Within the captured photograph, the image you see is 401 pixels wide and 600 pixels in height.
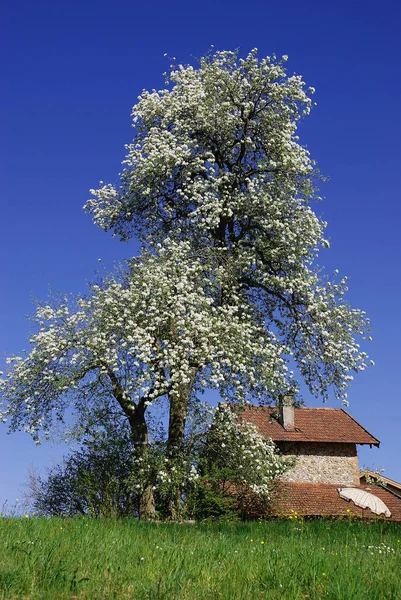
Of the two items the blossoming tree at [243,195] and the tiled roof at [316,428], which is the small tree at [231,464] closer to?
the blossoming tree at [243,195]

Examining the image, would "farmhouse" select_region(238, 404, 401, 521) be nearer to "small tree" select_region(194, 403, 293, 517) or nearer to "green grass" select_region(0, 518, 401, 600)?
"small tree" select_region(194, 403, 293, 517)

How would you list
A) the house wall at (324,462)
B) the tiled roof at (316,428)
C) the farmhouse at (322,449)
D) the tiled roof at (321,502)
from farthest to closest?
the tiled roof at (316,428), the house wall at (324,462), the farmhouse at (322,449), the tiled roof at (321,502)

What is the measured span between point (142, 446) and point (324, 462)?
1939cm

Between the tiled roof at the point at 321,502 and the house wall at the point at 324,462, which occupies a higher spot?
the house wall at the point at 324,462

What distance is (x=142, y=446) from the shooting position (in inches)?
800

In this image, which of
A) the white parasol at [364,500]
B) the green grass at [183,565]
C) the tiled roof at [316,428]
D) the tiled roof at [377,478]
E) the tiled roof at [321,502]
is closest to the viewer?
the green grass at [183,565]

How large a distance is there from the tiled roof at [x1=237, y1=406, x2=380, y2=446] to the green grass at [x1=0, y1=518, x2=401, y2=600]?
25716 mm

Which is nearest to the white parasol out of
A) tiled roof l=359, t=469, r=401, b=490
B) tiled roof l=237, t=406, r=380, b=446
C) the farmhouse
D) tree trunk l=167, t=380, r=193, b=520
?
the farmhouse

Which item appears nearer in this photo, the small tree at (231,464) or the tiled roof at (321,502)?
the small tree at (231,464)

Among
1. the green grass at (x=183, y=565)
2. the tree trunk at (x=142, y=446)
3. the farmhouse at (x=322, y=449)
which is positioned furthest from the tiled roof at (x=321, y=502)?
the green grass at (x=183, y=565)

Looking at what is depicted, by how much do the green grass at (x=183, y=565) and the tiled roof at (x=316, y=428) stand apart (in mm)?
25716

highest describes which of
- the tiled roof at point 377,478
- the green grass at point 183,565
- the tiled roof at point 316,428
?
the tiled roof at point 316,428

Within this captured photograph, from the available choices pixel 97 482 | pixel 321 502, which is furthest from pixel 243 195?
pixel 321 502

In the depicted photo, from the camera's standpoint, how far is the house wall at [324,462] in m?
36.3
